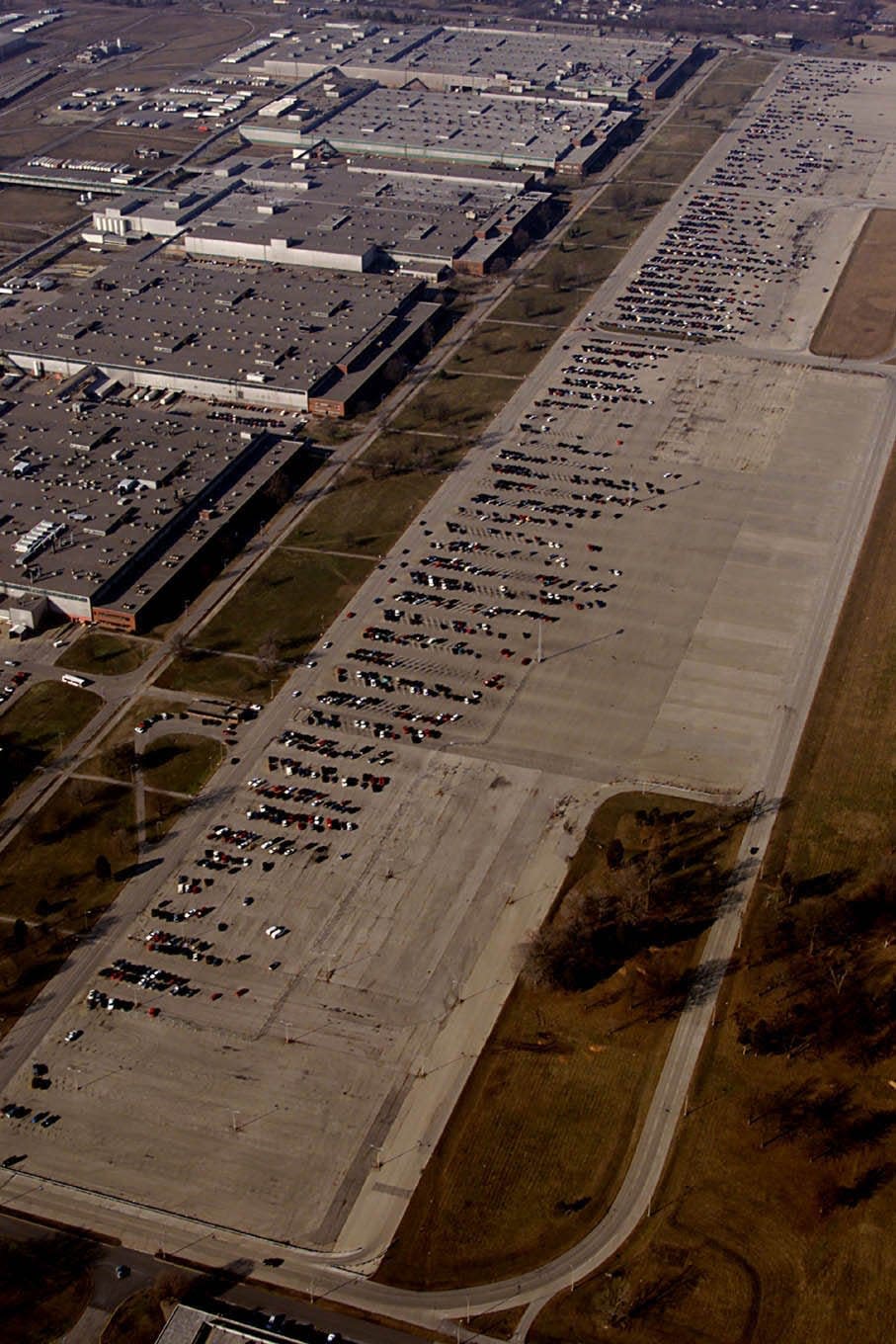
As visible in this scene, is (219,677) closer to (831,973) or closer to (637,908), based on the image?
(637,908)

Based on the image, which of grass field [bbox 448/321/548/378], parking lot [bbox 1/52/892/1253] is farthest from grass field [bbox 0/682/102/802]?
grass field [bbox 448/321/548/378]

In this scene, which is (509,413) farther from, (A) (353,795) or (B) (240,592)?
(A) (353,795)

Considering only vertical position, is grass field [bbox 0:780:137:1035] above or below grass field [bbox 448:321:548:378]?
above

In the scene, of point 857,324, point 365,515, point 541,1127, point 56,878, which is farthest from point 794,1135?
point 857,324

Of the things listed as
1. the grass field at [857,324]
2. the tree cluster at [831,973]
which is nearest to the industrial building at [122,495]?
the tree cluster at [831,973]

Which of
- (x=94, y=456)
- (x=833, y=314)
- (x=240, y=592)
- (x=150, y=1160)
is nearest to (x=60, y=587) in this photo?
(x=240, y=592)

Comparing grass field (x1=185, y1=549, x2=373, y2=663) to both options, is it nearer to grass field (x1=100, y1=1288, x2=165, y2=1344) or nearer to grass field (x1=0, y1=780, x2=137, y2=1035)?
grass field (x1=0, y1=780, x2=137, y2=1035)
